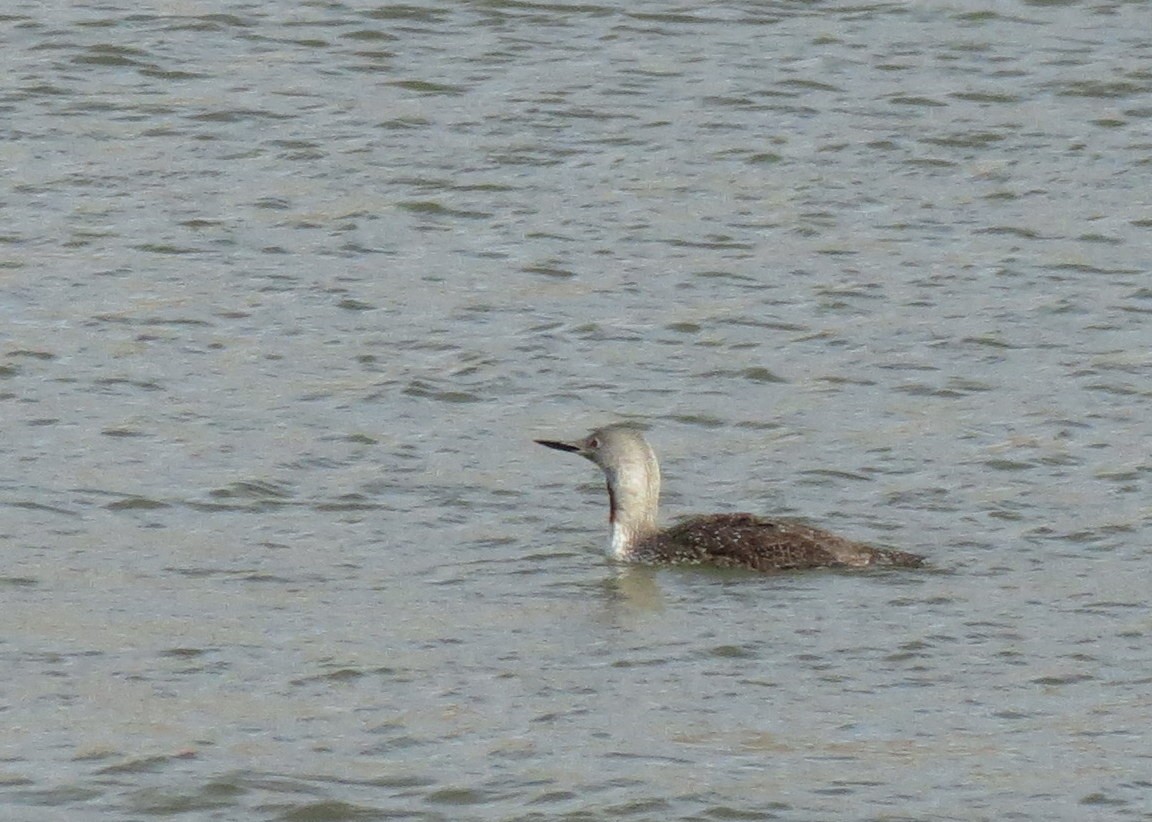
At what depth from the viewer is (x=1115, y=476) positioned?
41.1ft

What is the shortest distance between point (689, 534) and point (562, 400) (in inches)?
67.6

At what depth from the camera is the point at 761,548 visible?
11609 millimetres

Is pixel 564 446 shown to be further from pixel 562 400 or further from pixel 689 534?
pixel 562 400

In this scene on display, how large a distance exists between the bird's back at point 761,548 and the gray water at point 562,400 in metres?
0.14

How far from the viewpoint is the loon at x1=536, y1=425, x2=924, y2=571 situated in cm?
1145

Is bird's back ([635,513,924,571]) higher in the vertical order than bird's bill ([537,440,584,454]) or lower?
lower

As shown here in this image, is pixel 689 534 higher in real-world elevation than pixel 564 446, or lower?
lower

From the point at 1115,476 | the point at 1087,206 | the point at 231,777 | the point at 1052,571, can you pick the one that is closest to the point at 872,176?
the point at 1087,206

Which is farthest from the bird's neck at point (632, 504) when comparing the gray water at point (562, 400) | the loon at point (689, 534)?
the gray water at point (562, 400)

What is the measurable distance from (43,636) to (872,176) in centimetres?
806

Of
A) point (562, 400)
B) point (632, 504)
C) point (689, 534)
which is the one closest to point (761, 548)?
point (689, 534)

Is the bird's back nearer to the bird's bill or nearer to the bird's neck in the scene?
the bird's neck

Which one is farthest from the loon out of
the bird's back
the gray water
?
the gray water

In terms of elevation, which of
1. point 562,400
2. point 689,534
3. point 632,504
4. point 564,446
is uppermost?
point 564,446
